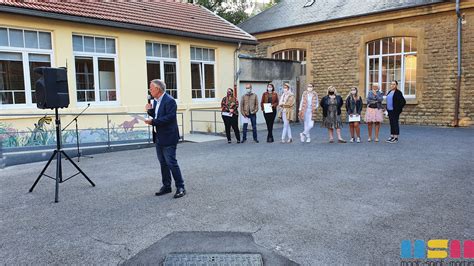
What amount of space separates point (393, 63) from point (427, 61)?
1602 mm

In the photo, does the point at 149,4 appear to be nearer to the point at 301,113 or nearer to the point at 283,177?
the point at 301,113

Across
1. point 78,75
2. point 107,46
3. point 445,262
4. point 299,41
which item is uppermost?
point 299,41

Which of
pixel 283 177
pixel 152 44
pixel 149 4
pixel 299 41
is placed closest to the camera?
pixel 283 177

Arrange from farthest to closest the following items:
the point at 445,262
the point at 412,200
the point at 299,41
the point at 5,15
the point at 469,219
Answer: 1. the point at 299,41
2. the point at 5,15
3. the point at 412,200
4. the point at 469,219
5. the point at 445,262

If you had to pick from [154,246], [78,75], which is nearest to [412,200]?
[154,246]

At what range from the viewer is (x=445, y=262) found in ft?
11.9

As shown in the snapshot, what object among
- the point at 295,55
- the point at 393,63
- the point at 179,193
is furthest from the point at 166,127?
the point at 295,55

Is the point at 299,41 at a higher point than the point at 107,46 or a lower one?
higher

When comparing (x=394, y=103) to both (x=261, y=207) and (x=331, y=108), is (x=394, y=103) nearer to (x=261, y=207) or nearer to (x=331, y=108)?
(x=331, y=108)

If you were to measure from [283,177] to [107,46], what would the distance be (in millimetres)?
7925

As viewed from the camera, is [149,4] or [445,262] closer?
[445,262]

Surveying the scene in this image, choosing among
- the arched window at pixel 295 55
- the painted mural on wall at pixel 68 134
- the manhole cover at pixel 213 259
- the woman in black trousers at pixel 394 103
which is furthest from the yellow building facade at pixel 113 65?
the manhole cover at pixel 213 259
